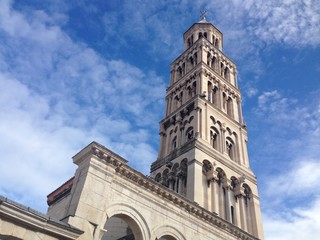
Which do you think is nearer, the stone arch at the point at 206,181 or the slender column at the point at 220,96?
the stone arch at the point at 206,181

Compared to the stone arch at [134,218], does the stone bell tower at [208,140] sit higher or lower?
higher

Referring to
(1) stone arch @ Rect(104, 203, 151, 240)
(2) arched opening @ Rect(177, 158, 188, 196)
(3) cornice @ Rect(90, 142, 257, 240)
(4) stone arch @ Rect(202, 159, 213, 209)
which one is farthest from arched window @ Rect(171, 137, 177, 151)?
(1) stone arch @ Rect(104, 203, 151, 240)

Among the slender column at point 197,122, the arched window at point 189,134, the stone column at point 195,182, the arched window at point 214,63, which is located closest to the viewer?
the stone column at point 195,182

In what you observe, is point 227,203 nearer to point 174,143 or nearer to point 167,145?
point 174,143

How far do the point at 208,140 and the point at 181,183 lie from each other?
5.84 meters

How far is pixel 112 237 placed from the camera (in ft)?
87.0

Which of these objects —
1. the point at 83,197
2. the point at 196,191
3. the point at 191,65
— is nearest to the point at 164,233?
the point at 83,197

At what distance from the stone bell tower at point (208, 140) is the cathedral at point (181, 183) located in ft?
0.34

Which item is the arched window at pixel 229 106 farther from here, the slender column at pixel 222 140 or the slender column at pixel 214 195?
the slender column at pixel 214 195

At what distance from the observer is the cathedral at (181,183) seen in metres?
17.1

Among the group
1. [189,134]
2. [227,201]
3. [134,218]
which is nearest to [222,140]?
[189,134]

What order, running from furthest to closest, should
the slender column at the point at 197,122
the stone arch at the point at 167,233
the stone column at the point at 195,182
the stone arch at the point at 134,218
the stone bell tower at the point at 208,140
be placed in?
1. the slender column at the point at 197,122
2. the stone bell tower at the point at 208,140
3. the stone column at the point at 195,182
4. the stone arch at the point at 167,233
5. the stone arch at the point at 134,218

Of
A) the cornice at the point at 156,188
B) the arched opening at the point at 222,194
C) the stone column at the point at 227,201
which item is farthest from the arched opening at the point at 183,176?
the cornice at the point at 156,188

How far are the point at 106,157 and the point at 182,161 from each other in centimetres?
1504
